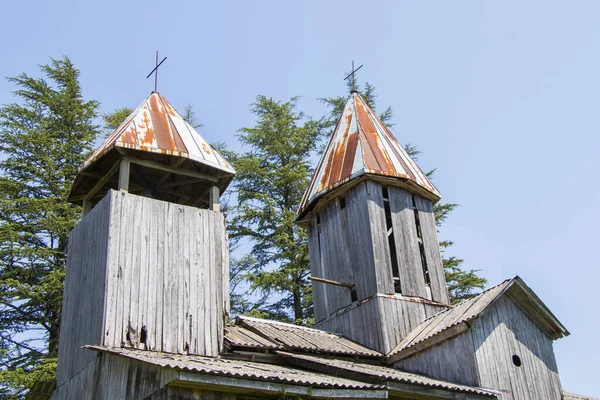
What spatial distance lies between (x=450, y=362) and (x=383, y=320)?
1911mm

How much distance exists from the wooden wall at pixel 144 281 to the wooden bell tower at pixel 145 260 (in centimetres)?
2

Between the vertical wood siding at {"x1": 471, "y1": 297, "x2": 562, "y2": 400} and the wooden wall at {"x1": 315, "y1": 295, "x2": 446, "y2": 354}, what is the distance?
205 centimetres

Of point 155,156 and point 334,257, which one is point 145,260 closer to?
point 155,156

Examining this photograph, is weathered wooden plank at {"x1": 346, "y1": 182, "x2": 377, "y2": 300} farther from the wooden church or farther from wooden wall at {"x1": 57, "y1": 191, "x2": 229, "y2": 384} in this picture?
wooden wall at {"x1": 57, "y1": 191, "x2": 229, "y2": 384}

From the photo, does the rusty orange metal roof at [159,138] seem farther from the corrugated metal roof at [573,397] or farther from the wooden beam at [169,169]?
the corrugated metal roof at [573,397]

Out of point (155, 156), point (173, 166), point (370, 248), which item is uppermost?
point (155, 156)

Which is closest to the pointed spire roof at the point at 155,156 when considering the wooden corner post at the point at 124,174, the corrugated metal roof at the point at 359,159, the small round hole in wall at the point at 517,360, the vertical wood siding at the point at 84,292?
the wooden corner post at the point at 124,174

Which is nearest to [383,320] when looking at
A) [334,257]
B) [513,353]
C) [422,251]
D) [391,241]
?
[391,241]

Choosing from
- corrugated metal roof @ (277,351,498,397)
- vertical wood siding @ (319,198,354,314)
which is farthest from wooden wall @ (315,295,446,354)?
corrugated metal roof @ (277,351,498,397)

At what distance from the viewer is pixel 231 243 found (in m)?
24.3

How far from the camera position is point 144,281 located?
1220 centimetres

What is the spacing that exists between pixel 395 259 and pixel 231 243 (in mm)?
9523

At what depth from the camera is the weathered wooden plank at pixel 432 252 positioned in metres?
16.4

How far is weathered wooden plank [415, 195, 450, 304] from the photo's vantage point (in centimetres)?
1636
